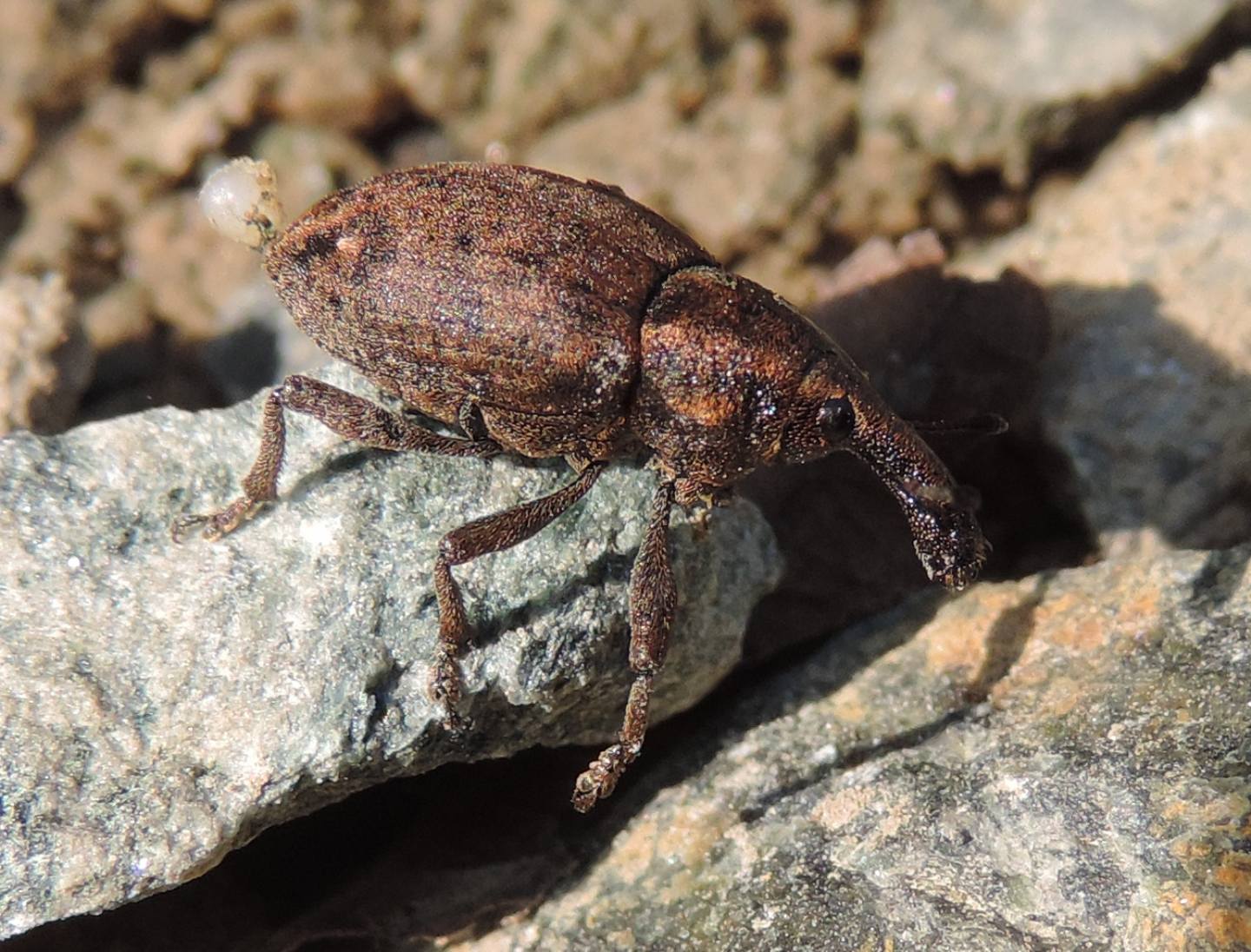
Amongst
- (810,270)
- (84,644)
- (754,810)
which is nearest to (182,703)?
(84,644)

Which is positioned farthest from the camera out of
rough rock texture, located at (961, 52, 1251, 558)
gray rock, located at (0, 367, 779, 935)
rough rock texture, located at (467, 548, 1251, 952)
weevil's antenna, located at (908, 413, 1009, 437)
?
A: rough rock texture, located at (961, 52, 1251, 558)

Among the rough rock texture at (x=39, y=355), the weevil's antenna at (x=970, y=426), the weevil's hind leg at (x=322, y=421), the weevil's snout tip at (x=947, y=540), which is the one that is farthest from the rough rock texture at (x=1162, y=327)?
the rough rock texture at (x=39, y=355)

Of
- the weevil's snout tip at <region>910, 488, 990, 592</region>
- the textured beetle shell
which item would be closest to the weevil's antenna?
the weevil's snout tip at <region>910, 488, 990, 592</region>

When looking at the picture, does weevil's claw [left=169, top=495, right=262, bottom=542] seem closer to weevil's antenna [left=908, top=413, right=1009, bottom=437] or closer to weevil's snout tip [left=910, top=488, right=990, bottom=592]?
weevil's snout tip [left=910, top=488, right=990, bottom=592]

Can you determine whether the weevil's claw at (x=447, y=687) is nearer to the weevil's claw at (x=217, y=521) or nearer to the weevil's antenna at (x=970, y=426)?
the weevil's claw at (x=217, y=521)

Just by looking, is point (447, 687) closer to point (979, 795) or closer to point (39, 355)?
point (979, 795)

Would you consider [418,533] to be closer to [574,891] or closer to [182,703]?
[182,703]

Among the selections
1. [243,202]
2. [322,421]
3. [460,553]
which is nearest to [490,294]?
[322,421]
